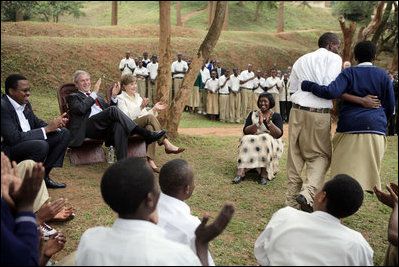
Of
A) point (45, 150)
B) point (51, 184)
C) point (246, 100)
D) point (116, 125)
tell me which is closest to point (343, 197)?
point (45, 150)

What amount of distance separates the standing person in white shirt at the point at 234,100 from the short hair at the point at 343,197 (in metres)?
11.8

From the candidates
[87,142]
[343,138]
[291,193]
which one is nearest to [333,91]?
[343,138]

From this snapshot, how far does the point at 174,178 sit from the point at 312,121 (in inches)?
87.6

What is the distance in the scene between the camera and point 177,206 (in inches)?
100

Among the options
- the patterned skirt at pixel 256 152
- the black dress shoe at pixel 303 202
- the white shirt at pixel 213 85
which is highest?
the white shirt at pixel 213 85

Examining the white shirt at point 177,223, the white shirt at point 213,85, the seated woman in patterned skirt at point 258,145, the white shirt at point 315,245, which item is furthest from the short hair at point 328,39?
the white shirt at point 213,85

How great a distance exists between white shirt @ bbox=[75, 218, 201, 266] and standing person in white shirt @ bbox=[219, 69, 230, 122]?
12.6 metres

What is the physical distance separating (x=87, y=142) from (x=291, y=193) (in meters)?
2.98

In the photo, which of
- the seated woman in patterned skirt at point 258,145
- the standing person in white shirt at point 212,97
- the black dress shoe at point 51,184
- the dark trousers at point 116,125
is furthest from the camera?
the standing person in white shirt at point 212,97

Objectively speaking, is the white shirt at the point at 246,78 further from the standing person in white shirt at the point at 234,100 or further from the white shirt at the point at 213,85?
the white shirt at the point at 213,85

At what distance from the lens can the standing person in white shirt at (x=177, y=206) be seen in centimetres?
245

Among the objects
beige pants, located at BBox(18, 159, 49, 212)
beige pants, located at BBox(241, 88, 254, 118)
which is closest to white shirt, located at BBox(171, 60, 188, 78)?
beige pants, located at BBox(241, 88, 254, 118)

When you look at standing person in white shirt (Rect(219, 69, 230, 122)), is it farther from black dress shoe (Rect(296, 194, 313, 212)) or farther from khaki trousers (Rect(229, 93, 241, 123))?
black dress shoe (Rect(296, 194, 313, 212))

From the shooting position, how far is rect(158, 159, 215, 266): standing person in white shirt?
8.04ft
